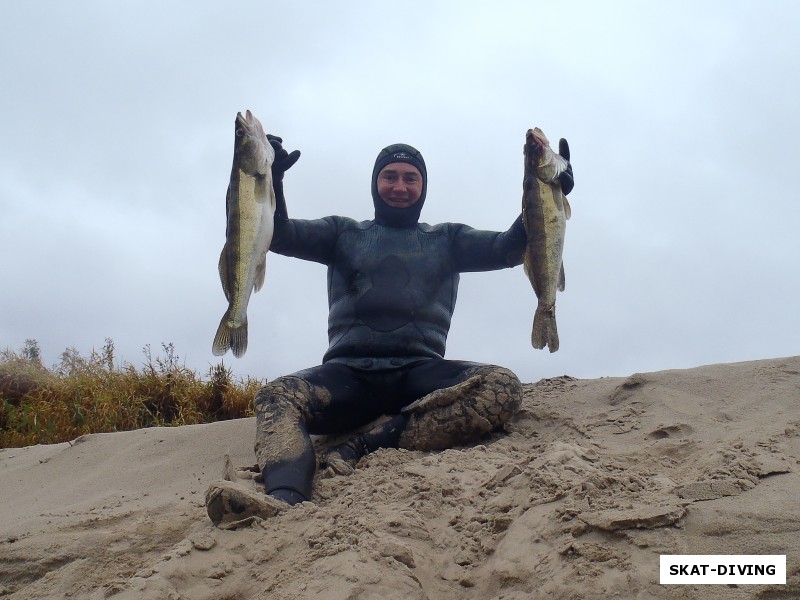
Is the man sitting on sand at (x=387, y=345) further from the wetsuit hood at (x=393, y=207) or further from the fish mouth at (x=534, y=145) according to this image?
the fish mouth at (x=534, y=145)

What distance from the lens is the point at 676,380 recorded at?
179 inches

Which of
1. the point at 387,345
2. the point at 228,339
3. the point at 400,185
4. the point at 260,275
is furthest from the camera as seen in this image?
the point at 400,185

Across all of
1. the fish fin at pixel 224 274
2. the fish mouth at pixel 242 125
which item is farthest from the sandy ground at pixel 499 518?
the fish mouth at pixel 242 125

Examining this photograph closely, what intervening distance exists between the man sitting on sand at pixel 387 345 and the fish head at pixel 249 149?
283 millimetres

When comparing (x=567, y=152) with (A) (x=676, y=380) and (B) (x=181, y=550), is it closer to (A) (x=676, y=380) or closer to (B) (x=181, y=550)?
(A) (x=676, y=380)

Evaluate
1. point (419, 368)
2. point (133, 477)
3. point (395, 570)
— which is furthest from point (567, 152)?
point (133, 477)

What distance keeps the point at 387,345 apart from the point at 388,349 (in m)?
0.02

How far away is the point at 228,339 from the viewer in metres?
3.68

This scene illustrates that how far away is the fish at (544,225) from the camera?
3.87m

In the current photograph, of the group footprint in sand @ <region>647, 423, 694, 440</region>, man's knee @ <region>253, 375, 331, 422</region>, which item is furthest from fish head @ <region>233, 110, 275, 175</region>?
footprint in sand @ <region>647, 423, 694, 440</region>

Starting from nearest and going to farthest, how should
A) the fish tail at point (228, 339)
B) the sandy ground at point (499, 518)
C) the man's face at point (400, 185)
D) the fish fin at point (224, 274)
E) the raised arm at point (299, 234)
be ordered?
1. the sandy ground at point (499, 518)
2. the fish tail at point (228, 339)
3. the fish fin at point (224, 274)
4. the raised arm at point (299, 234)
5. the man's face at point (400, 185)

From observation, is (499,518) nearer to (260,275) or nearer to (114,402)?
(260,275)

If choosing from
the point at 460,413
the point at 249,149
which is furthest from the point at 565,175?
the point at 249,149

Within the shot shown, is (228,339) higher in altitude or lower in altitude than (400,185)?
lower
